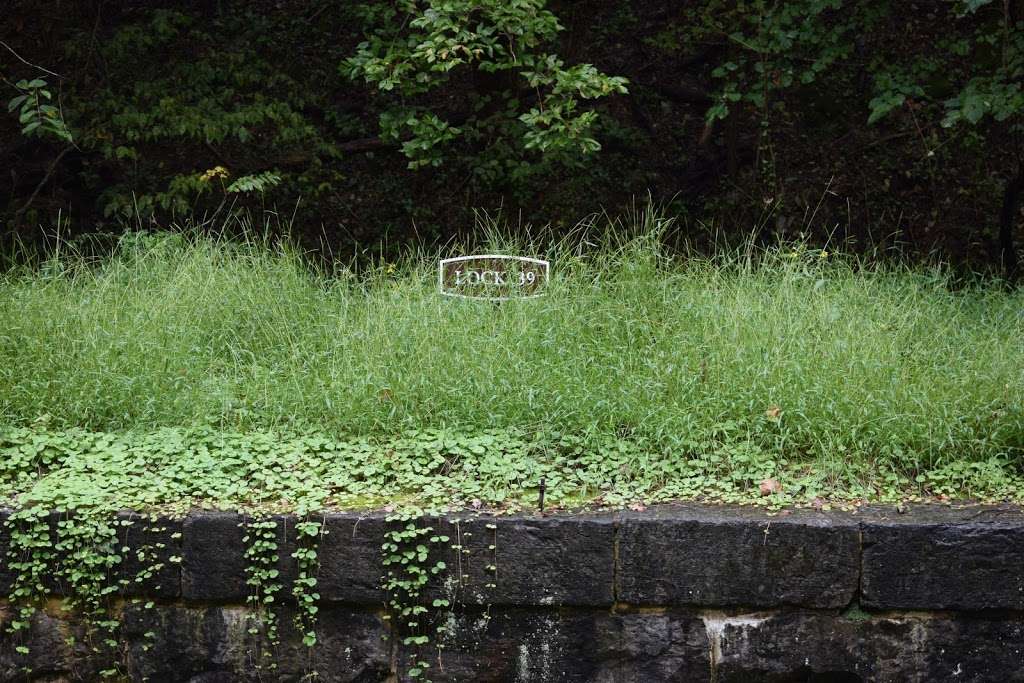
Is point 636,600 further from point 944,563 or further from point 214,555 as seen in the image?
point 214,555

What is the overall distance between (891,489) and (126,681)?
2805 mm

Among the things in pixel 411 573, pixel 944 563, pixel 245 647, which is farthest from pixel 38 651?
pixel 944 563

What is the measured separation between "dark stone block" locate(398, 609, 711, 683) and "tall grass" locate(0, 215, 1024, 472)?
715 millimetres

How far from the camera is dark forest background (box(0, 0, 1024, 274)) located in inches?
278

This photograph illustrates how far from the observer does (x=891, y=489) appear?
138 inches

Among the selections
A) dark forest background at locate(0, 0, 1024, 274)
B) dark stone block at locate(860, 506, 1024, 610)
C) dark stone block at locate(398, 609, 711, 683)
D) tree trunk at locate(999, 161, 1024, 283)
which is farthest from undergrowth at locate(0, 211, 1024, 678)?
dark forest background at locate(0, 0, 1024, 274)

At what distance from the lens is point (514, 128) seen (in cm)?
724

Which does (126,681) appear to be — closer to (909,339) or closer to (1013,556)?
(1013,556)

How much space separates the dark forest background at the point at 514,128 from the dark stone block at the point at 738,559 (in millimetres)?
3442

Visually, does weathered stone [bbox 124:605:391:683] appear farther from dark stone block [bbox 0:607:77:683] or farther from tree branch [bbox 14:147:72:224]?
tree branch [bbox 14:147:72:224]

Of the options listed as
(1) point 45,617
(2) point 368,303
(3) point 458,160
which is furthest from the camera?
(3) point 458,160

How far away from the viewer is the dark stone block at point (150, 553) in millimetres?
3373

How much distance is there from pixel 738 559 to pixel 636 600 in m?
0.37

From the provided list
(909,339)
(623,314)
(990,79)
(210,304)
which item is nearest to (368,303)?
(210,304)
